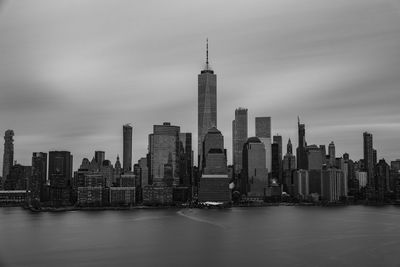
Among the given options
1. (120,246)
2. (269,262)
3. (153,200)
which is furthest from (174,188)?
Answer: (269,262)

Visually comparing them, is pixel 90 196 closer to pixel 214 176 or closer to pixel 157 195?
pixel 157 195

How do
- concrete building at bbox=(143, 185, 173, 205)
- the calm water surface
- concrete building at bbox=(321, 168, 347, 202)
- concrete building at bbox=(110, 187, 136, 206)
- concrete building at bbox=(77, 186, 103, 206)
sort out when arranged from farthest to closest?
concrete building at bbox=(321, 168, 347, 202), concrete building at bbox=(110, 187, 136, 206), concrete building at bbox=(143, 185, 173, 205), concrete building at bbox=(77, 186, 103, 206), the calm water surface

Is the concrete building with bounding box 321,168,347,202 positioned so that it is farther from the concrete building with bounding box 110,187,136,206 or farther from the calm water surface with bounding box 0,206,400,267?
the calm water surface with bounding box 0,206,400,267

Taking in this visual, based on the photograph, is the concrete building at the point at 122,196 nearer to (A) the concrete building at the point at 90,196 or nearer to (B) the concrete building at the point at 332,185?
(A) the concrete building at the point at 90,196

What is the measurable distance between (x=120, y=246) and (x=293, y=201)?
9552cm

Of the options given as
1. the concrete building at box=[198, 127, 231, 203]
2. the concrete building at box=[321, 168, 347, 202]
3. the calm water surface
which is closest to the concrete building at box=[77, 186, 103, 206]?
the concrete building at box=[198, 127, 231, 203]

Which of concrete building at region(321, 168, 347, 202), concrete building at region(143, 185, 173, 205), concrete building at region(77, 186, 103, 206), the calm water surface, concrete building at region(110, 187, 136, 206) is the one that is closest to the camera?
the calm water surface

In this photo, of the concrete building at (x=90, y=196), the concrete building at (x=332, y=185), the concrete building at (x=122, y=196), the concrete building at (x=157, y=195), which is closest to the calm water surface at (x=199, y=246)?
the concrete building at (x=90, y=196)

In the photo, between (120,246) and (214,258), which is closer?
(214,258)

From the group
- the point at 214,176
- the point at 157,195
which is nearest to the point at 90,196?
the point at 157,195

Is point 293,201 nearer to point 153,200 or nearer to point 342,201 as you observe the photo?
point 342,201

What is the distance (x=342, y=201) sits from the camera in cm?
12281

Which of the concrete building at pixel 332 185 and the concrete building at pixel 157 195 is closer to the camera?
the concrete building at pixel 157 195

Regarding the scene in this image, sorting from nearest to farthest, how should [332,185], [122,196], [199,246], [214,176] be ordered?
[199,246]
[122,196]
[214,176]
[332,185]
